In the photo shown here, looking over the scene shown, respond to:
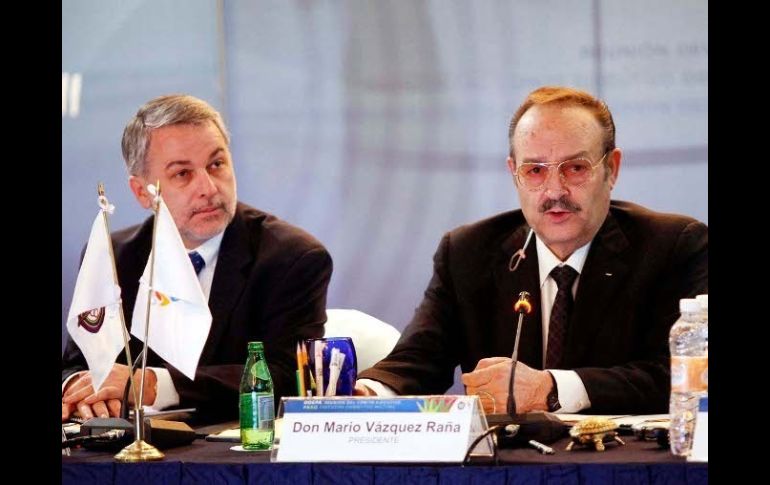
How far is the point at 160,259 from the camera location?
2664 mm

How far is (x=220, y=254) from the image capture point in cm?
387

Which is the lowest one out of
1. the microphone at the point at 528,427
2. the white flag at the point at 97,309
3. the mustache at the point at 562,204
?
the microphone at the point at 528,427

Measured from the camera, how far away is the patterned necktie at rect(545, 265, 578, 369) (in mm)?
3434

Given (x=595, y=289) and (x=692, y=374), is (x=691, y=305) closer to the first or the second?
(x=692, y=374)

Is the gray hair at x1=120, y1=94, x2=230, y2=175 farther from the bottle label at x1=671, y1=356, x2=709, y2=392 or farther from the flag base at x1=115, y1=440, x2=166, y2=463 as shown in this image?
the bottle label at x1=671, y1=356, x2=709, y2=392

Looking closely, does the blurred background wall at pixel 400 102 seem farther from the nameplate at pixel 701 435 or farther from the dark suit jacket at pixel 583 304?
the nameplate at pixel 701 435

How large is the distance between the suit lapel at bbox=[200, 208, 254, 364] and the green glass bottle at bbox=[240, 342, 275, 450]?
1144 mm

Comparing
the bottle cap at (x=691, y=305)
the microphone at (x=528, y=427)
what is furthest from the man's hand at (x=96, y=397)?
the bottle cap at (x=691, y=305)

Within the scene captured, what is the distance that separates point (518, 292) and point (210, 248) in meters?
1.07

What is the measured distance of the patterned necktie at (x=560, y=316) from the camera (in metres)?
3.43

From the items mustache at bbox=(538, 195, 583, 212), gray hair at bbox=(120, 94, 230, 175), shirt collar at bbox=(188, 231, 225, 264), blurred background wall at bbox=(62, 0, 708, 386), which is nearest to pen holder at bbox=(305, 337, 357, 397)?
mustache at bbox=(538, 195, 583, 212)

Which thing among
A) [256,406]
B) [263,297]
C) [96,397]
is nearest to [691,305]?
[256,406]

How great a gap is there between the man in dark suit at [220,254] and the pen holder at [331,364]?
2.67 feet
